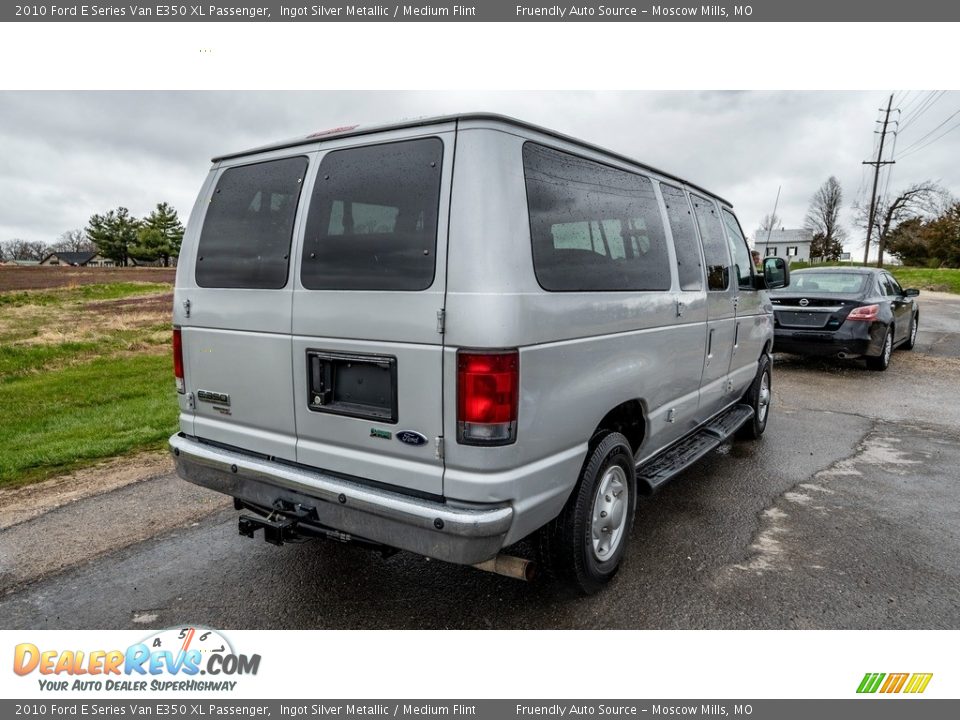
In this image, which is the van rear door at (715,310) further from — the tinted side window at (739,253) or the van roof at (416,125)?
the van roof at (416,125)

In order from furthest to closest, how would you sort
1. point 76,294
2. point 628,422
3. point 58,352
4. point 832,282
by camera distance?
1. point 76,294
2. point 58,352
3. point 832,282
4. point 628,422

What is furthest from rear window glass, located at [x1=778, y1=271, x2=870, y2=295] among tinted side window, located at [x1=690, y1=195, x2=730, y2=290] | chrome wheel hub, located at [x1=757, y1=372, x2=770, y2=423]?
tinted side window, located at [x1=690, y1=195, x2=730, y2=290]

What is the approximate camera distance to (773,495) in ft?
15.1

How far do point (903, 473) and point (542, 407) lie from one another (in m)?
4.20

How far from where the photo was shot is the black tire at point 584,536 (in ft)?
9.75

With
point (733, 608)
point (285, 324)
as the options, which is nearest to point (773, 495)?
point (733, 608)

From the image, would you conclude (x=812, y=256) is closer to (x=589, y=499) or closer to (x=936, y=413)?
(x=936, y=413)

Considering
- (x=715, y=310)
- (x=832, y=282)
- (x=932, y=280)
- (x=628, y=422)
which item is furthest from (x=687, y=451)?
(x=932, y=280)

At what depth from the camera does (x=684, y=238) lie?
13.5 feet

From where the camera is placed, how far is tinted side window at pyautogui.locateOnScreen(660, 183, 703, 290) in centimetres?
399

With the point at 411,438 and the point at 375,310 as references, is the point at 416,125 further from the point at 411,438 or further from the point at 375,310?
the point at 411,438

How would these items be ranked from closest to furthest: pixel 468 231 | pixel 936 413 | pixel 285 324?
1. pixel 468 231
2. pixel 285 324
3. pixel 936 413

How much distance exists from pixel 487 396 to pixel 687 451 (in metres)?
2.39

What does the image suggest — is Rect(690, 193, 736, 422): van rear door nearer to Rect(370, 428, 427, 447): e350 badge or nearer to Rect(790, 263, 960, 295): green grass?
Rect(370, 428, 427, 447): e350 badge
